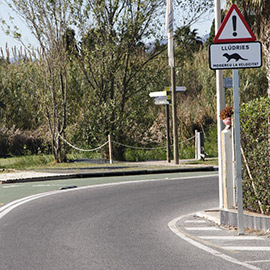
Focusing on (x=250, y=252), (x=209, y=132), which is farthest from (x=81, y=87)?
(x=250, y=252)

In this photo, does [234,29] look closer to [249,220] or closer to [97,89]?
[249,220]

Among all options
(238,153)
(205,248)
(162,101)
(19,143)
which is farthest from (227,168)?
(19,143)

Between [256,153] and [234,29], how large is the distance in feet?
6.71

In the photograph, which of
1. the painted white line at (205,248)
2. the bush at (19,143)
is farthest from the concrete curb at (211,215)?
the bush at (19,143)

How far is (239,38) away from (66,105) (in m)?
18.3

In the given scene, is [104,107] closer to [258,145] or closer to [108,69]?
[108,69]

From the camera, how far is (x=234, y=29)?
373 inches

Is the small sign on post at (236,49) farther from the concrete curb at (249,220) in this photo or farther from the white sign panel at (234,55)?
the concrete curb at (249,220)

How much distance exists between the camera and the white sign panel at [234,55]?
944cm

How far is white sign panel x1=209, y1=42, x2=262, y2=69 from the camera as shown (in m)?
9.44

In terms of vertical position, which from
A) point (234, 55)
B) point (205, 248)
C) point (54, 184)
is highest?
point (234, 55)

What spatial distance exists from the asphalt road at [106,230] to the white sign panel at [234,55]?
270 centimetres

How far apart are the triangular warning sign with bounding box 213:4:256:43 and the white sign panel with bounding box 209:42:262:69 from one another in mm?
74

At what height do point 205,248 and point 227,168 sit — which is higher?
point 227,168
